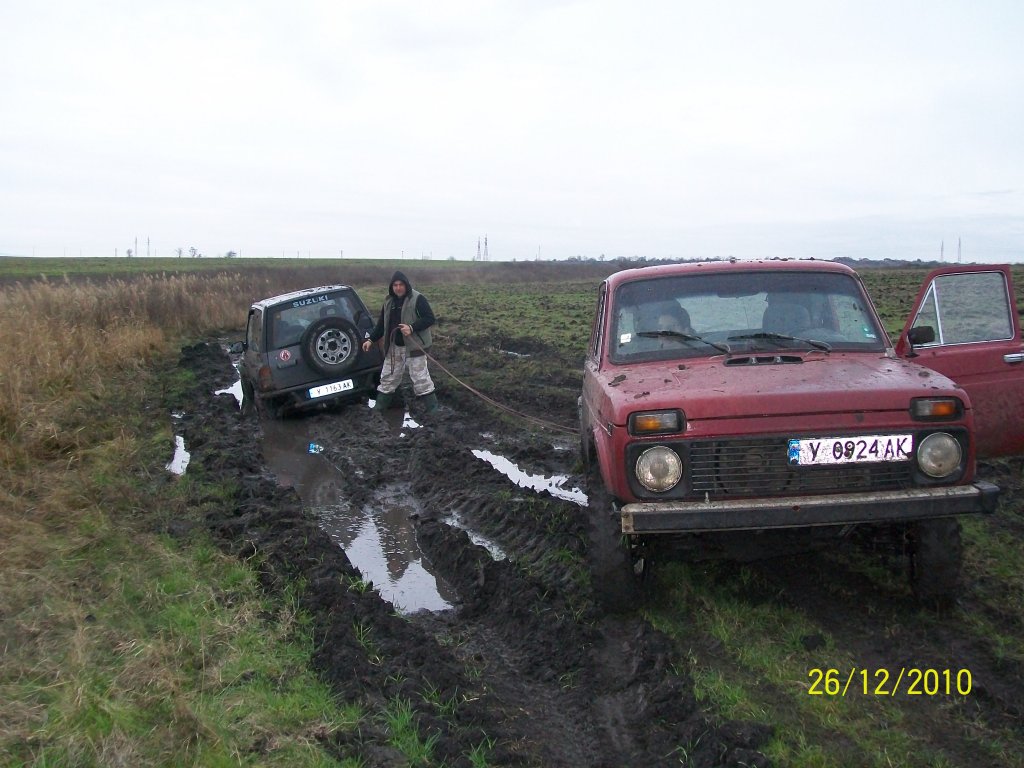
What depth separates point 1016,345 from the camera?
5641 mm

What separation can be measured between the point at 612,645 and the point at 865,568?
5.79 feet

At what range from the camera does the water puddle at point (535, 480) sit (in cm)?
754

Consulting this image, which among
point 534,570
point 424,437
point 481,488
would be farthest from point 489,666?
point 424,437

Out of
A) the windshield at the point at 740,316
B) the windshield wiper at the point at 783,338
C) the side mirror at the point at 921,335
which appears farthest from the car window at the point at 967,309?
the windshield wiper at the point at 783,338

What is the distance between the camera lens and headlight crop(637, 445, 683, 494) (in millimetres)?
4305

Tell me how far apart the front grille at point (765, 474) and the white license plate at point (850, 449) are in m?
0.04

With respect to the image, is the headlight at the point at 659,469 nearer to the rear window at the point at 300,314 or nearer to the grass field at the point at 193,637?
the grass field at the point at 193,637

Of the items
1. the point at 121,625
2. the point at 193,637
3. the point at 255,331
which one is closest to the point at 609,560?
the point at 193,637

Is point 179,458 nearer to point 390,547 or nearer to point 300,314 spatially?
point 300,314

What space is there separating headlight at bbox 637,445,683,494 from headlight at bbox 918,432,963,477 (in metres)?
1.15

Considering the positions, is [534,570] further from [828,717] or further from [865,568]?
[828,717]

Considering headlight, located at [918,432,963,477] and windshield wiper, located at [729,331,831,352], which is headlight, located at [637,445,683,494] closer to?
headlight, located at [918,432,963,477]

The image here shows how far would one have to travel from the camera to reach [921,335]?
538 cm
